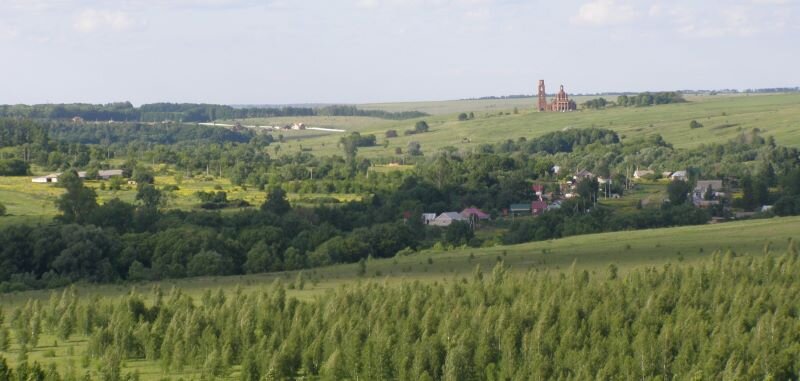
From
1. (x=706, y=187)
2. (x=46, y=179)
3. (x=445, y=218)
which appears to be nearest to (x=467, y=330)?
(x=445, y=218)

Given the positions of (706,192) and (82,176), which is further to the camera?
(82,176)

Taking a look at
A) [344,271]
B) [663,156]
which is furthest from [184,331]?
[663,156]

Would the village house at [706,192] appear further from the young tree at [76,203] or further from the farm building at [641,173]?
the young tree at [76,203]

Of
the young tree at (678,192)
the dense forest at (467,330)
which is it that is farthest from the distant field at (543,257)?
the young tree at (678,192)

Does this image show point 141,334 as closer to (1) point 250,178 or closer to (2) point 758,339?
(2) point 758,339

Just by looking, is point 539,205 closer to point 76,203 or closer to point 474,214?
point 474,214

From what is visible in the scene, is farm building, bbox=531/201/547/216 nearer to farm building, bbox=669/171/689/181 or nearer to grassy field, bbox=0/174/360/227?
grassy field, bbox=0/174/360/227
